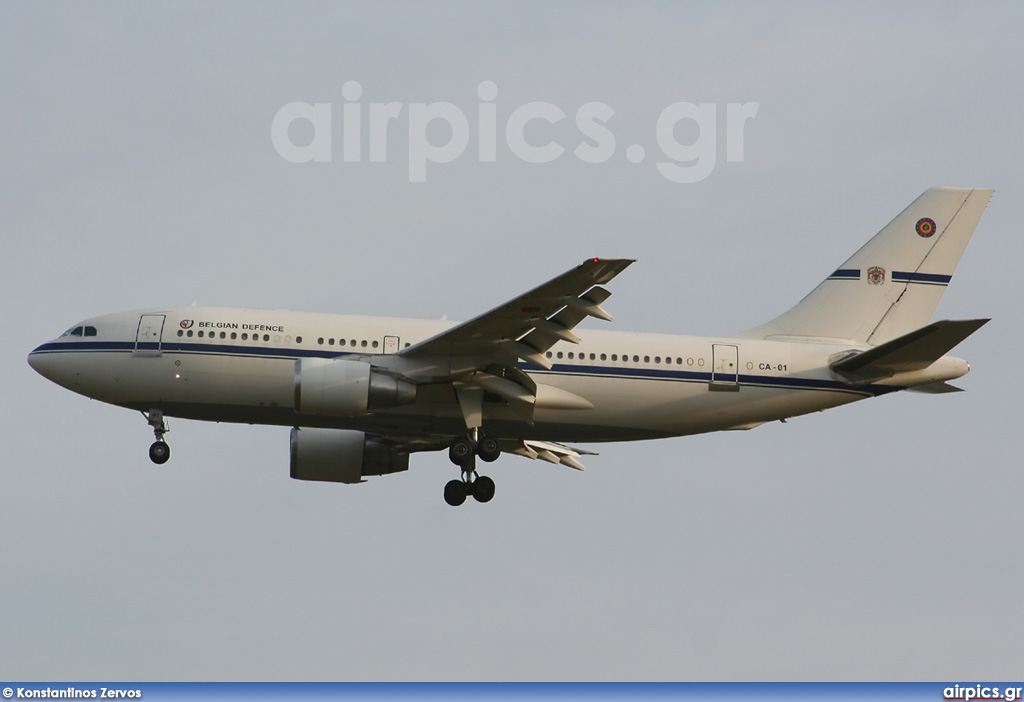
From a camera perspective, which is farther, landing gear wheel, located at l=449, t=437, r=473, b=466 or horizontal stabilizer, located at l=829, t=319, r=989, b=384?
landing gear wheel, located at l=449, t=437, r=473, b=466

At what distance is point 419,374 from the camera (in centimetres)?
3200

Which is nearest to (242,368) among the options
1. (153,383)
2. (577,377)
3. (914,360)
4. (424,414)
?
(153,383)

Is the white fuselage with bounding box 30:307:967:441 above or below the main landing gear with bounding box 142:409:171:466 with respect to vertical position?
above

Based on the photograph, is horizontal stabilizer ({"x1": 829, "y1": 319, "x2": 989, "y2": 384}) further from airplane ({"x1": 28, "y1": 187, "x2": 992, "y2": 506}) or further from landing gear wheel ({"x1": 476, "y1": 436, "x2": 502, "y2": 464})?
landing gear wheel ({"x1": 476, "y1": 436, "x2": 502, "y2": 464})

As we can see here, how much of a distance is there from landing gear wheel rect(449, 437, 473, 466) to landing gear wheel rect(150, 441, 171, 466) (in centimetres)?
654

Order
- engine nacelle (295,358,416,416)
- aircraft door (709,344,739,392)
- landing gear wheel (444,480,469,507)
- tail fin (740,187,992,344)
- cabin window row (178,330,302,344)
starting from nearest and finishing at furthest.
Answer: engine nacelle (295,358,416,416) → cabin window row (178,330,302,344) → aircraft door (709,344,739,392) → landing gear wheel (444,480,469,507) → tail fin (740,187,992,344)

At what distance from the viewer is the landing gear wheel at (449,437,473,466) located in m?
33.7

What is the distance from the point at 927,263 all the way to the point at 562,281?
12118mm

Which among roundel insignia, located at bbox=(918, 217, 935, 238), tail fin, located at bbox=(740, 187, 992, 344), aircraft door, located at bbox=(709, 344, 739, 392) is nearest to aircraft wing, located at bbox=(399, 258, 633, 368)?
aircraft door, located at bbox=(709, 344, 739, 392)

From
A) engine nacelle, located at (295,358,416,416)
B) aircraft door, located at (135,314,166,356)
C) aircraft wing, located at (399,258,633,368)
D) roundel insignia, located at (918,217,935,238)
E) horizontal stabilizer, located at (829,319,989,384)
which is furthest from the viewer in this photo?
roundel insignia, located at (918,217,935,238)

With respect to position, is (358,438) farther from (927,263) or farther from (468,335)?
(927,263)

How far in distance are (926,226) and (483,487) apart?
13047mm

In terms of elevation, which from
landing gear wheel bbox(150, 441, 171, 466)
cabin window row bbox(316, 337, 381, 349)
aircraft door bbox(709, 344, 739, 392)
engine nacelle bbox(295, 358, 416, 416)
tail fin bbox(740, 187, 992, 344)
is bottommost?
landing gear wheel bbox(150, 441, 171, 466)

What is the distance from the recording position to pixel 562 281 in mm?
28812
